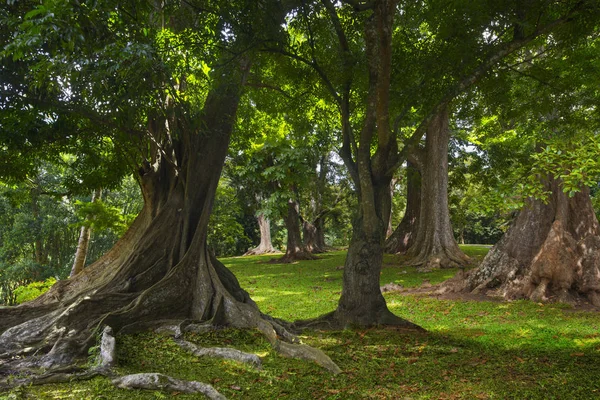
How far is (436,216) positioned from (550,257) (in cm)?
658

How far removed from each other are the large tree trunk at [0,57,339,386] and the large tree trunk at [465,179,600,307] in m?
6.83

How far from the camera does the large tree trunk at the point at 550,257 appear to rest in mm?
10180

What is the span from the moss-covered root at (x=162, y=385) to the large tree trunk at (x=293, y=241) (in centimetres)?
2040

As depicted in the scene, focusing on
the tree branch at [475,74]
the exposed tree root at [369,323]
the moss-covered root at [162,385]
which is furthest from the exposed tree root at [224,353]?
the tree branch at [475,74]

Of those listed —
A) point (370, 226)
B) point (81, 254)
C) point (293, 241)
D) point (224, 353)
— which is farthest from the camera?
point (293, 241)

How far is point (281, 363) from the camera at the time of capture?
5.59m

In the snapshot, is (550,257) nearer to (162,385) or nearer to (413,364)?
(413,364)

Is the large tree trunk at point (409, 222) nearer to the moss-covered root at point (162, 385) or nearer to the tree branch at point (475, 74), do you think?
the tree branch at point (475, 74)

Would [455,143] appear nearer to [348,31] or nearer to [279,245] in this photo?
[348,31]

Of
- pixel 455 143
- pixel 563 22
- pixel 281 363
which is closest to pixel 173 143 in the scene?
pixel 281 363

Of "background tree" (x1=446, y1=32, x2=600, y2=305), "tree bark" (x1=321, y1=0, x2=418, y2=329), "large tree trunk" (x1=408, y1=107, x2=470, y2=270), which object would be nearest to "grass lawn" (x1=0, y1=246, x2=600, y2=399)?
"tree bark" (x1=321, y1=0, x2=418, y2=329)

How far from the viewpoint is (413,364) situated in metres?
5.84

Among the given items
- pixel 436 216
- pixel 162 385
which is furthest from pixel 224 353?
pixel 436 216

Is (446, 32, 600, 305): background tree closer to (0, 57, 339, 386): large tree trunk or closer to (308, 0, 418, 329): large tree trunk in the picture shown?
(308, 0, 418, 329): large tree trunk
